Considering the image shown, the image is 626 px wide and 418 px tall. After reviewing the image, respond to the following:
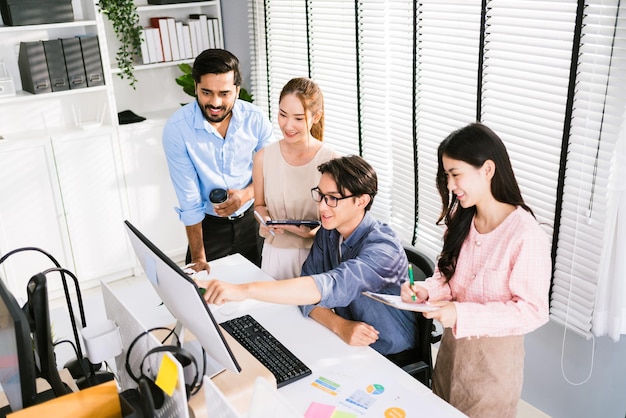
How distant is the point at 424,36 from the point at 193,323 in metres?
1.97

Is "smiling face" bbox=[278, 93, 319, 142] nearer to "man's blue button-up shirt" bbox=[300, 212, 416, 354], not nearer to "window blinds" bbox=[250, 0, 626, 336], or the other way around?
"man's blue button-up shirt" bbox=[300, 212, 416, 354]

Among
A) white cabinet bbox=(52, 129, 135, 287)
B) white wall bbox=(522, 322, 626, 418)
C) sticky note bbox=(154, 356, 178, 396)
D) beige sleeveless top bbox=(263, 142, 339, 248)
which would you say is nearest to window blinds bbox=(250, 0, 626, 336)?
white wall bbox=(522, 322, 626, 418)

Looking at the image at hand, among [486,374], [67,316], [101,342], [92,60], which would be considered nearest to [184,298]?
[101,342]

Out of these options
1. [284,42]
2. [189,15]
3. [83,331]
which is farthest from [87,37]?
[83,331]

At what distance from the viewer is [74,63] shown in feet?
12.8

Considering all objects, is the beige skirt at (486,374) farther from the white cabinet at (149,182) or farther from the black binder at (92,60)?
the black binder at (92,60)

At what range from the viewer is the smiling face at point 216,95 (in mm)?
2818

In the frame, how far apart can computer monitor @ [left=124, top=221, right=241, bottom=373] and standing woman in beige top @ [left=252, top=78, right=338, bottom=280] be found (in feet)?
2.82

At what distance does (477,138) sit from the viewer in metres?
1.81

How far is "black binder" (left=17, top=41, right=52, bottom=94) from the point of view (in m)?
3.75

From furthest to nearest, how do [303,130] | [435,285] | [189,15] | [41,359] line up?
[189,15] < [303,130] < [435,285] < [41,359]

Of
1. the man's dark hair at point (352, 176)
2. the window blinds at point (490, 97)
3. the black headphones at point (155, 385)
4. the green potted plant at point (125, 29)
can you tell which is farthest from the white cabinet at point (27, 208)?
the black headphones at point (155, 385)

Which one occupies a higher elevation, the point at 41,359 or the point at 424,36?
the point at 424,36

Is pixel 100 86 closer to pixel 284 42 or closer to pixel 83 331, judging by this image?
pixel 284 42
